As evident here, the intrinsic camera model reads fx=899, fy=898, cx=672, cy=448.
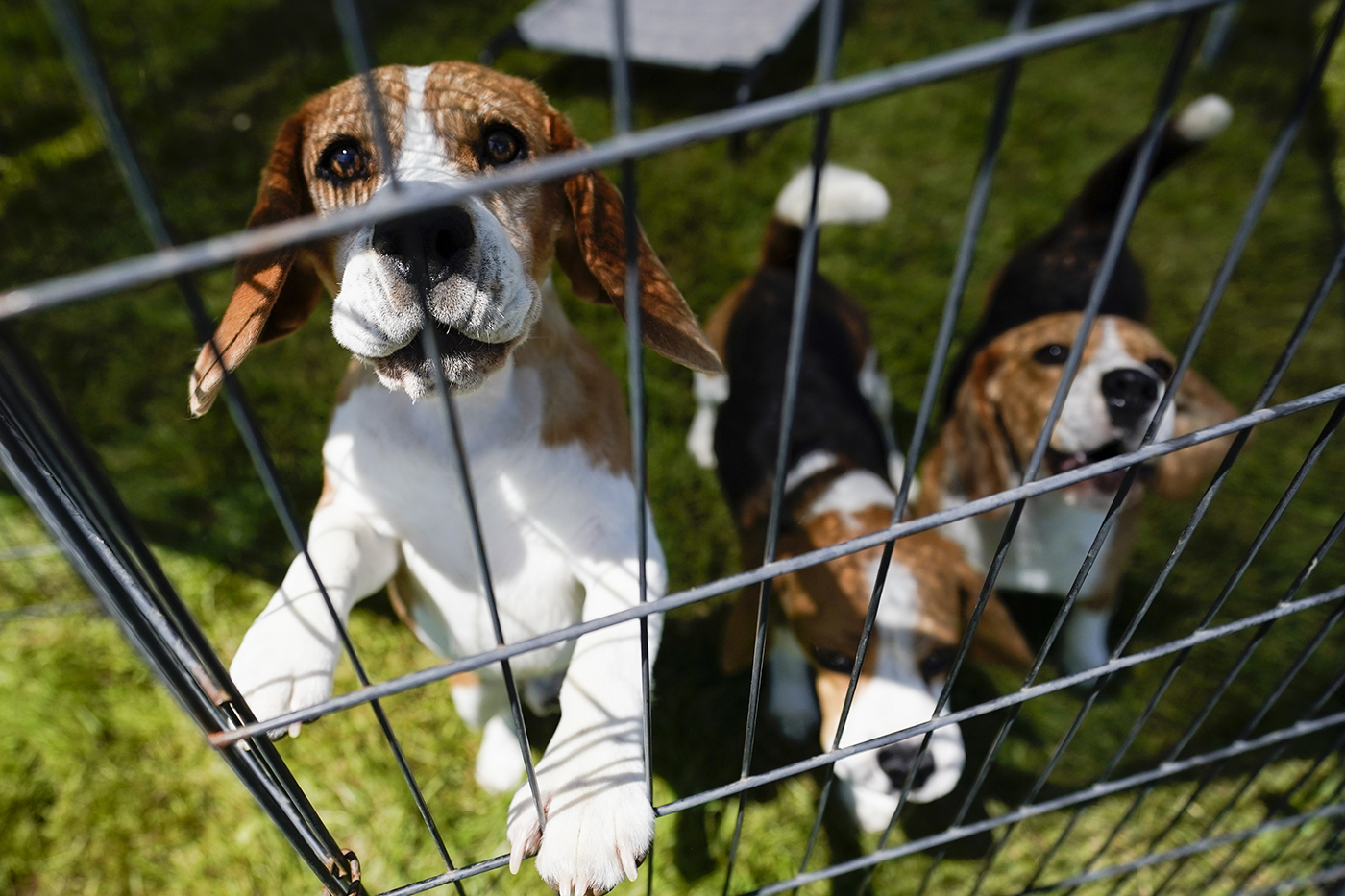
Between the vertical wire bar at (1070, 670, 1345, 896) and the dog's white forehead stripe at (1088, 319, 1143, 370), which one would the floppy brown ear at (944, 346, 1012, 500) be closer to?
the dog's white forehead stripe at (1088, 319, 1143, 370)

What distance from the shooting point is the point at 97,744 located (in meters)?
2.41

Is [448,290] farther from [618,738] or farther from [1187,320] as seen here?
[1187,320]

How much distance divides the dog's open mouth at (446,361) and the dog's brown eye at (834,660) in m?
1.08

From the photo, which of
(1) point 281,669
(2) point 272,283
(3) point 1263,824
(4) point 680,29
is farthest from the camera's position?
(4) point 680,29

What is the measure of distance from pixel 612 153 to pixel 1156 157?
2636mm

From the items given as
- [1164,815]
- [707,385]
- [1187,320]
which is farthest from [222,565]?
[1187,320]

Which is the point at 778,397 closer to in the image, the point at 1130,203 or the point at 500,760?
the point at 500,760

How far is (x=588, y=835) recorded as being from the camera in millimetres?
1156

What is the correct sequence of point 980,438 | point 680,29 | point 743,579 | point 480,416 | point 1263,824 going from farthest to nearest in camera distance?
point 680,29
point 980,438
point 1263,824
point 480,416
point 743,579

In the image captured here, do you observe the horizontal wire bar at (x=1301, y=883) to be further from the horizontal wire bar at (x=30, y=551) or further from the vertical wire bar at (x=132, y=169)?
the horizontal wire bar at (x=30, y=551)

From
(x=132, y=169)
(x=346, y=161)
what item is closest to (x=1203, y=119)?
(x=346, y=161)

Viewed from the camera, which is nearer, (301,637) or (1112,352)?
(301,637)

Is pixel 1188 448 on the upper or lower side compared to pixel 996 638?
upper

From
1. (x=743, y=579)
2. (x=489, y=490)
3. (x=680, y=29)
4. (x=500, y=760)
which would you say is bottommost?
(x=743, y=579)
